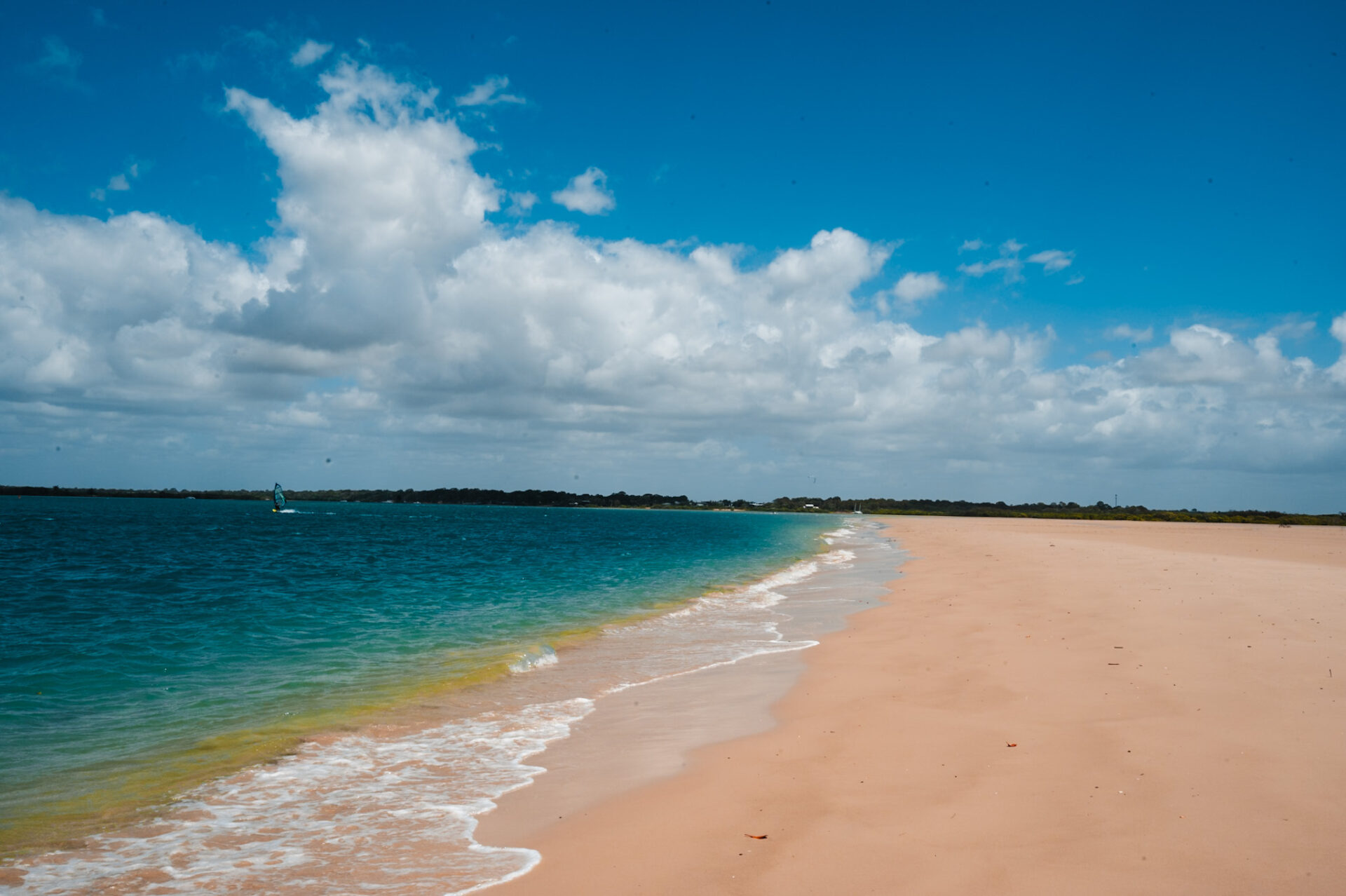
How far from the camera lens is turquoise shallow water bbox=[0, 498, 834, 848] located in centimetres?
771

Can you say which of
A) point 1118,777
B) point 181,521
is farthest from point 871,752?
point 181,521

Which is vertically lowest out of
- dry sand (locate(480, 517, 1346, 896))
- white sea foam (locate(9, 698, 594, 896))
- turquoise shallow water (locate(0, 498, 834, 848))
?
turquoise shallow water (locate(0, 498, 834, 848))

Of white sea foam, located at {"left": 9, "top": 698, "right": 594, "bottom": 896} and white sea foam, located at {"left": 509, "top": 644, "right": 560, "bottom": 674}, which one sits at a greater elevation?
white sea foam, located at {"left": 9, "top": 698, "right": 594, "bottom": 896}

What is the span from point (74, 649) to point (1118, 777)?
17188 mm

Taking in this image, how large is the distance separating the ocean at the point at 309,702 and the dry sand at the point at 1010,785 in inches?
46.3

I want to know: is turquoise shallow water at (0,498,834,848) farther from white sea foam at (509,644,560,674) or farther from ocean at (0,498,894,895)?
white sea foam at (509,644,560,674)

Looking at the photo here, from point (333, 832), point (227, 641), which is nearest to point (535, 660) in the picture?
point (333, 832)

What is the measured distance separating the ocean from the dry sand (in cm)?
118

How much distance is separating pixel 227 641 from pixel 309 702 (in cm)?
630

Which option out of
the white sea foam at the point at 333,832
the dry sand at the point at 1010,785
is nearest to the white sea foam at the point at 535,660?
the white sea foam at the point at 333,832

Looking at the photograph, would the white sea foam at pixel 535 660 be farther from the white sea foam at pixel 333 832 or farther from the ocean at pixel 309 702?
the white sea foam at pixel 333 832

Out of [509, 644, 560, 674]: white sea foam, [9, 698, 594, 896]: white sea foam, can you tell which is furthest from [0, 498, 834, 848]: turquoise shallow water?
[9, 698, 594, 896]: white sea foam

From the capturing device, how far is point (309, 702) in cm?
997

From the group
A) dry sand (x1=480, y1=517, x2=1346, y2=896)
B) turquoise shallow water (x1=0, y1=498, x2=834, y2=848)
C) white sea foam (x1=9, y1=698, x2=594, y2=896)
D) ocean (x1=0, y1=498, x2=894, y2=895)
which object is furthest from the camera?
turquoise shallow water (x1=0, y1=498, x2=834, y2=848)
